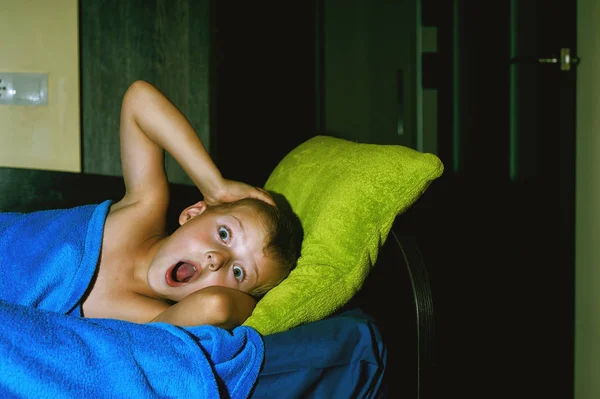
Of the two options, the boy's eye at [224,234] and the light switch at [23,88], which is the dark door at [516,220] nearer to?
the boy's eye at [224,234]

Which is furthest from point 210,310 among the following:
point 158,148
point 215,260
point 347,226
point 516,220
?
point 516,220

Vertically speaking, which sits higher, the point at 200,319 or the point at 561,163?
the point at 561,163

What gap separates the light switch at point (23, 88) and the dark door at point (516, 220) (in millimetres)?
1059

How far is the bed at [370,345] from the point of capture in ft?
2.54

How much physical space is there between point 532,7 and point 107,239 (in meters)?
1.20

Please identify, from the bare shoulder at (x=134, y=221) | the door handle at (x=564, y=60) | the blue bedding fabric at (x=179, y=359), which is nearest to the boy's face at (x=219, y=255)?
the bare shoulder at (x=134, y=221)

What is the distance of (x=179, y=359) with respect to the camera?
0.71 m

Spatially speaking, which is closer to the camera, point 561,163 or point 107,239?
point 107,239

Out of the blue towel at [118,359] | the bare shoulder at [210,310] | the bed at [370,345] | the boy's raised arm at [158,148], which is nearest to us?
the blue towel at [118,359]

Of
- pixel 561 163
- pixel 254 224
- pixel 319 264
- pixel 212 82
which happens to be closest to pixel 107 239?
pixel 254 224

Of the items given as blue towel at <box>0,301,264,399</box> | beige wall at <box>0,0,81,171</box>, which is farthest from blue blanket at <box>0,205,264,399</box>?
beige wall at <box>0,0,81,171</box>

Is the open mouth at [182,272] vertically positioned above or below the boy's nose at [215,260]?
below

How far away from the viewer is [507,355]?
1.61 meters

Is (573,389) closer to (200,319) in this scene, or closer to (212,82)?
(200,319)
